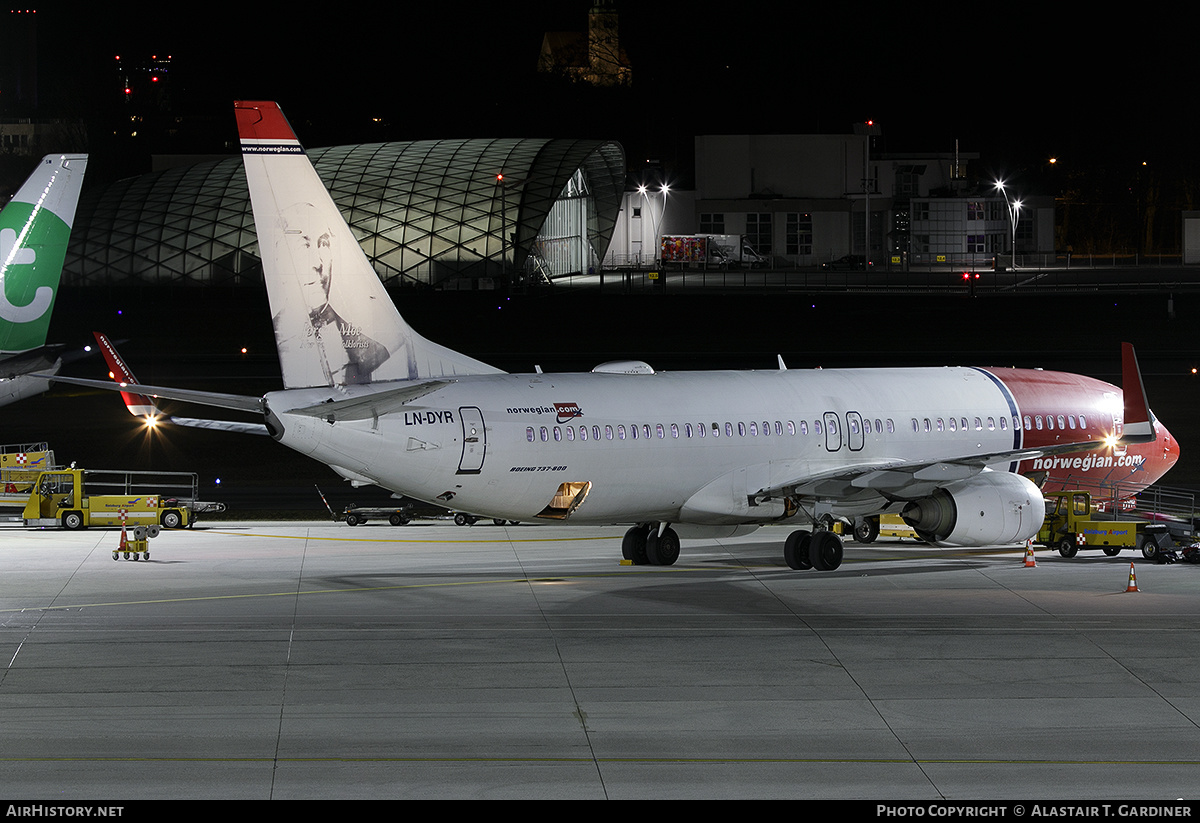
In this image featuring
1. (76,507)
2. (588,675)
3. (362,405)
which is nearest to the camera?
(588,675)

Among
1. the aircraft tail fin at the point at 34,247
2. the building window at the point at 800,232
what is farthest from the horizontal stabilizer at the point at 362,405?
the building window at the point at 800,232

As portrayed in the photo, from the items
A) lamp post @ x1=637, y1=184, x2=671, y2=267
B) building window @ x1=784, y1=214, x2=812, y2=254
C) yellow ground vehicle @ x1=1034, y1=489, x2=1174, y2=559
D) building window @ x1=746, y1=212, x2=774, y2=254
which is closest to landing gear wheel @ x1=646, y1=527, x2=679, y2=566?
yellow ground vehicle @ x1=1034, y1=489, x2=1174, y2=559

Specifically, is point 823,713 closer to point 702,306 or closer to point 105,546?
point 105,546

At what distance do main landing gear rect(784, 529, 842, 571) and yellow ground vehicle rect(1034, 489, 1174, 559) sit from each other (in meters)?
5.89

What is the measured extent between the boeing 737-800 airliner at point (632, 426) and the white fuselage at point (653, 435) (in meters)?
0.04

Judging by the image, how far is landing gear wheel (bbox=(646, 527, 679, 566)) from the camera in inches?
1266

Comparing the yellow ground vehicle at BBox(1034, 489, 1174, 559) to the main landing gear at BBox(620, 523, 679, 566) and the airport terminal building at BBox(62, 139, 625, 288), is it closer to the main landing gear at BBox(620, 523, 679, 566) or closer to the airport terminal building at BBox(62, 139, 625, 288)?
the main landing gear at BBox(620, 523, 679, 566)

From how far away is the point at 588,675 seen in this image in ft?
72.3

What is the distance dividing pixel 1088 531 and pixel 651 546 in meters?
10.7

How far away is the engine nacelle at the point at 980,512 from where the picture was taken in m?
30.6

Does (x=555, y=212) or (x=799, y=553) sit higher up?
(x=555, y=212)

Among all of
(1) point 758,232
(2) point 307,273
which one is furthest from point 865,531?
(1) point 758,232

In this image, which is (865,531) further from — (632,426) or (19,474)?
(19,474)

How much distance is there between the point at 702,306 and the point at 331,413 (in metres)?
77.2
